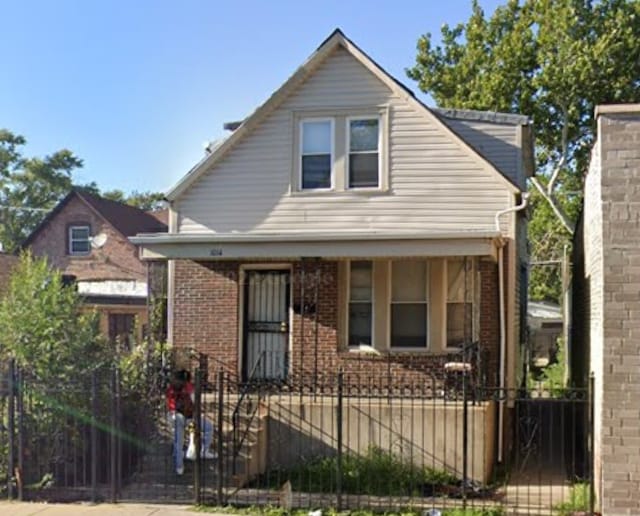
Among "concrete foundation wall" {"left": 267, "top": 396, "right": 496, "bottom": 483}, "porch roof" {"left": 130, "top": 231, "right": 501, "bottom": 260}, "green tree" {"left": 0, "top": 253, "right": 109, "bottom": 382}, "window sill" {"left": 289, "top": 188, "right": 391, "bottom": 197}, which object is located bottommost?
"concrete foundation wall" {"left": 267, "top": 396, "right": 496, "bottom": 483}

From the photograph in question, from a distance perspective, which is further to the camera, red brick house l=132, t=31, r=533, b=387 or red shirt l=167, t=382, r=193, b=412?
red brick house l=132, t=31, r=533, b=387

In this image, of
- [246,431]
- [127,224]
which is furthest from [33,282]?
[127,224]

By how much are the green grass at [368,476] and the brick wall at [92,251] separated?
22296mm

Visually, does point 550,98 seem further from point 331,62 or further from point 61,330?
point 61,330

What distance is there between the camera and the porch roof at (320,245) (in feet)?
35.2

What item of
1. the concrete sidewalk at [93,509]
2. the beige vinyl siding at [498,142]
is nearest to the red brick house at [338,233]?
the beige vinyl siding at [498,142]

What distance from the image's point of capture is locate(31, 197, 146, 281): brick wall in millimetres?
31484

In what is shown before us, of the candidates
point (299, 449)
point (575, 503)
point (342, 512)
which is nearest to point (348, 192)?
point (299, 449)

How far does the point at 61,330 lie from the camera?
32.7ft

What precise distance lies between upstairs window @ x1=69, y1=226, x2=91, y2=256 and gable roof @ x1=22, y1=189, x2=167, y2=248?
103 cm

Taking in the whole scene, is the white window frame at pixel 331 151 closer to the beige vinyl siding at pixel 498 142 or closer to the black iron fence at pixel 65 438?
the beige vinyl siding at pixel 498 142

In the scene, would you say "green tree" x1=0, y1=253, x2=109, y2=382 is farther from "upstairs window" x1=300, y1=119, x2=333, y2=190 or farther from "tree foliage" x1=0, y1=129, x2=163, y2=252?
"tree foliage" x1=0, y1=129, x2=163, y2=252

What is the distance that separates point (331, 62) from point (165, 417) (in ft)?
22.0

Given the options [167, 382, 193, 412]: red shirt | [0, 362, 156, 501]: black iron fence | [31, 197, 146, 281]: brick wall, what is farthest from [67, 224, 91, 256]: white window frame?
[167, 382, 193, 412]: red shirt
